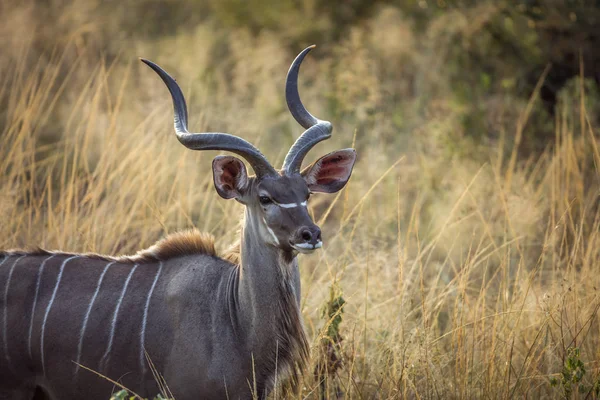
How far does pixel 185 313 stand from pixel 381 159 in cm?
306

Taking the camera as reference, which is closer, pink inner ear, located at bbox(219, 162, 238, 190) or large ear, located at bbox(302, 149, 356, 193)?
pink inner ear, located at bbox(219, 162, 238, 190)

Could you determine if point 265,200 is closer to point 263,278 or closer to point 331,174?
point 263,278

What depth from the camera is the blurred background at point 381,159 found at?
374 centimetres

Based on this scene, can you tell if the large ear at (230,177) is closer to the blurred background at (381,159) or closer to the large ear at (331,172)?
the large ear at (331,172)

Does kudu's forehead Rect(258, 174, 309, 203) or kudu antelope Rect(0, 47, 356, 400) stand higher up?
kudu's forehead Rect(258, 174, 309, 203)

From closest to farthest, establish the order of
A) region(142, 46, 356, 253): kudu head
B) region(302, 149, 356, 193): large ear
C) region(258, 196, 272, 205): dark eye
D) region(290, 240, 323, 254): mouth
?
region(290, 240, 323, 254): mouth < region(142, 46, 356, 253): kudu head < region(258, 196, 272, 205): dark eye < region(302, 149, 356, 193): large ear

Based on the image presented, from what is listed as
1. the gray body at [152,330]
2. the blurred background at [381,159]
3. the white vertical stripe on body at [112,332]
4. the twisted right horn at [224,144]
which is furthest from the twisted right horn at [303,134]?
the white vertical stripe on body at [112,332]

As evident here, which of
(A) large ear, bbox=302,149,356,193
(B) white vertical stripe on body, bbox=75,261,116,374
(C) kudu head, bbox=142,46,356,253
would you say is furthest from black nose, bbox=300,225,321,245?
(B) white vertical stripe on body, bbox=75,261,116,374

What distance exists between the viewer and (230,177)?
344 cm

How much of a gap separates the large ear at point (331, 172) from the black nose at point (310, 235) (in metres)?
0.49

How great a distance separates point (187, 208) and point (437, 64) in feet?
16.2

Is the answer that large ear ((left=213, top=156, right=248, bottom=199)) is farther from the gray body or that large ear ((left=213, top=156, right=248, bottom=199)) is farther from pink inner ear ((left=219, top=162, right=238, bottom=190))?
the gray body

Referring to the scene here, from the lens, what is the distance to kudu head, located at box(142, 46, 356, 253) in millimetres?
3201

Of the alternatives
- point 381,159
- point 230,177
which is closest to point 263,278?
point 230,177
